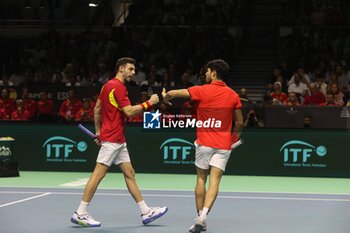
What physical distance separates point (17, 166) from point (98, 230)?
7.83 meters

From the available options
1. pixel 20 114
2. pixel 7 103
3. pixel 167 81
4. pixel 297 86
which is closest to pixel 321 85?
pixel 297 86

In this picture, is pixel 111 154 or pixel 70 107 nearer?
pixel 111 154

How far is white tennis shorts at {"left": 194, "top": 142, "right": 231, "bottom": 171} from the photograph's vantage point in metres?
9.96

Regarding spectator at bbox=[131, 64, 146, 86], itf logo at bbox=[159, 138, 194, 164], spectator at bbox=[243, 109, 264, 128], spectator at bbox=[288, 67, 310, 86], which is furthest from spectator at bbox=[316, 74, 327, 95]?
spectator at bbox=[131, 64, 146, 86]

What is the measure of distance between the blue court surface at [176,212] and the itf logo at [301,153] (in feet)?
11.1

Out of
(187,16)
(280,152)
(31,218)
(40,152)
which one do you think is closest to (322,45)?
(187,16)

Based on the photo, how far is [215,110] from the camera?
9.90 m

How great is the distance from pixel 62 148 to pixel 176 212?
23.7 feet

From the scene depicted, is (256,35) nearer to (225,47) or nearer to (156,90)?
(225,47)

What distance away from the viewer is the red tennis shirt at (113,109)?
33.9 feet

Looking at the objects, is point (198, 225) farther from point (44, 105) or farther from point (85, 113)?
point (44, 105)

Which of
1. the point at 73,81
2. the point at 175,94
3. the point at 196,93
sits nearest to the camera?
the point at 175,94

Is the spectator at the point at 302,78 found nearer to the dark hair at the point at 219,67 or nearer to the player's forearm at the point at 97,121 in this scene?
the player's forearm at the point at 97,121

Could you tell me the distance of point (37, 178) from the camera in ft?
56.5
